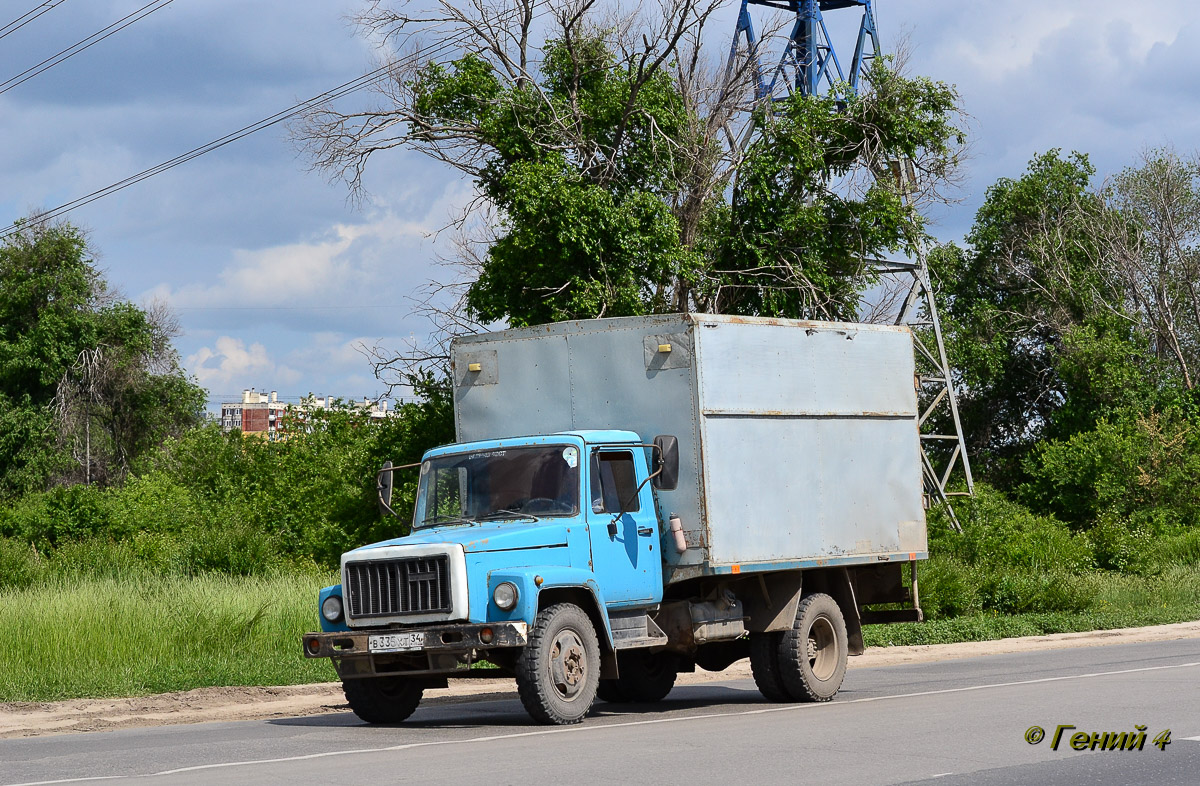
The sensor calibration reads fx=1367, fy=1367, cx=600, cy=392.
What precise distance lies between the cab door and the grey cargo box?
23 cm

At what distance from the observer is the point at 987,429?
158 ft

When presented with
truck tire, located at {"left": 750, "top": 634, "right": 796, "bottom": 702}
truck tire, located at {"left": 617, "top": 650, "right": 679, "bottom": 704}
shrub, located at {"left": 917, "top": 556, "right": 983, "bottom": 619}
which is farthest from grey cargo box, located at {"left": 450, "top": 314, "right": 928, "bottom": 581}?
shrub, located at {"left": 917, "top": 556, "right": 983, "bottom": 619}

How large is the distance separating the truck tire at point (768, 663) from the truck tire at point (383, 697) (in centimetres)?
347

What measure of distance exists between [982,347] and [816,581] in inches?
1267

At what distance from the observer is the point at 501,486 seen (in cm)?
1210

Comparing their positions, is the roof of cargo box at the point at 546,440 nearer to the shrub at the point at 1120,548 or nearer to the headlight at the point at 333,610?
the headlight at the point at 333,610

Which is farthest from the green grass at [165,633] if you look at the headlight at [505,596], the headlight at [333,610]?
the headlight at [505,596]

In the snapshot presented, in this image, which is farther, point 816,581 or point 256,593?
point 256,593

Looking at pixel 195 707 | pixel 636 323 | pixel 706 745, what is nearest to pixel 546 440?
pixel 636 323

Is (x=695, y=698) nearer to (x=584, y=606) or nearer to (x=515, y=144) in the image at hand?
(x=584, y=606)

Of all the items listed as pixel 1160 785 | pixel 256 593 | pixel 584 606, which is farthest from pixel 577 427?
pixel 256 593

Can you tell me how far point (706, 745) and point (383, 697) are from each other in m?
3.52

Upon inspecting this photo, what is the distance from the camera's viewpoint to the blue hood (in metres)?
11.2

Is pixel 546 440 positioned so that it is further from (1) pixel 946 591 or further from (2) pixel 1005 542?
(2) pixel 1005 542
